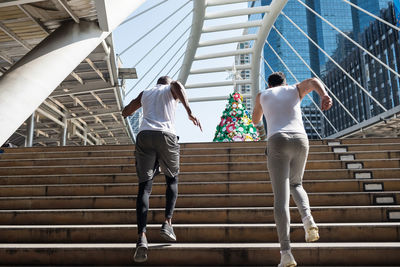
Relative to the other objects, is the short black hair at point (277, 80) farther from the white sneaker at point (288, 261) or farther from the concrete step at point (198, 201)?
the concrete step at point (198, 201)

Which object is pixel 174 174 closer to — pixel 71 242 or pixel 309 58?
pixel 71 242

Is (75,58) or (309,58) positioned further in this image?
(309,58)

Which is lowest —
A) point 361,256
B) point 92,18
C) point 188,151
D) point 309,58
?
point 361,256

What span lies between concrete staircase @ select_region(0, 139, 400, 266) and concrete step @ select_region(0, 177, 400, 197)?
0.5 inches

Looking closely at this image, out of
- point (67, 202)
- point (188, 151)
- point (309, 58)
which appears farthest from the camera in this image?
point (309, 58)

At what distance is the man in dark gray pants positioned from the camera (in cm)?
279

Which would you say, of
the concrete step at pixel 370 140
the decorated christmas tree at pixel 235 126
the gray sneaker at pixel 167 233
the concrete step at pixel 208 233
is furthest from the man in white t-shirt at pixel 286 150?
the decorated christmas tree at pixel 235 126

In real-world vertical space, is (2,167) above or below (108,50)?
below

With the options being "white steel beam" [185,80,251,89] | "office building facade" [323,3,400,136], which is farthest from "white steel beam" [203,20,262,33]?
"office building facade" [323,3,400,136]

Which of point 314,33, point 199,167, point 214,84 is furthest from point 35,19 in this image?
point 314,33

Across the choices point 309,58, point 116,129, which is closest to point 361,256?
point 116,129

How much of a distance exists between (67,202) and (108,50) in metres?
5.62

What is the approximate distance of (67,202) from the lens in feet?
13.2

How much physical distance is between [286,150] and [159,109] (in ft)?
3.62
